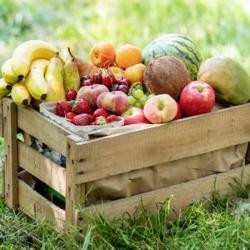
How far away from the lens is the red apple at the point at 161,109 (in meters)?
3.34

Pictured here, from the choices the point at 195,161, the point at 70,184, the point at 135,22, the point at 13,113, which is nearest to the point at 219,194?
the point at 195,161

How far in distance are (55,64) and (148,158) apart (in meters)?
0.66

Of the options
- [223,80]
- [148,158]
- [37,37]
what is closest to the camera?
[148,158]

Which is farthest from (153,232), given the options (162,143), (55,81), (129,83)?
(55,81)

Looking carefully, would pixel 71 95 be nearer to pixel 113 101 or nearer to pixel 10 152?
pixel 113 101

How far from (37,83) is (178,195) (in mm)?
822

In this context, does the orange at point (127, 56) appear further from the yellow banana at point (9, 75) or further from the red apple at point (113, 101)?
the yellow banana at point (9, 75)

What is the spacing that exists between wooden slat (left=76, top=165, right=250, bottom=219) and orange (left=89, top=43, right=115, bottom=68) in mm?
753

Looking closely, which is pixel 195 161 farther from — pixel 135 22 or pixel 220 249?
pixel 135 22

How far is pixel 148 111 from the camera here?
11.0 ft

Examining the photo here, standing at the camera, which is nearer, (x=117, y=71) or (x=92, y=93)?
(x=92, y=93)

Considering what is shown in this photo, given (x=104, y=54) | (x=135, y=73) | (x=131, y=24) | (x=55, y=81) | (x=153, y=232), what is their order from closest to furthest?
1. (x=153, y=232)
2. (x=55, y=81)
3. (x=135, y=73)
4. (x=104, y=54)
5. (x=131, y=24)

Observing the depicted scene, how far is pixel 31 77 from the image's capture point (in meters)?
3.50

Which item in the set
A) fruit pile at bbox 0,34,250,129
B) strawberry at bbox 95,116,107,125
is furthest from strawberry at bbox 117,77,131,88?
strawberry at bbox 95,116,107,125
